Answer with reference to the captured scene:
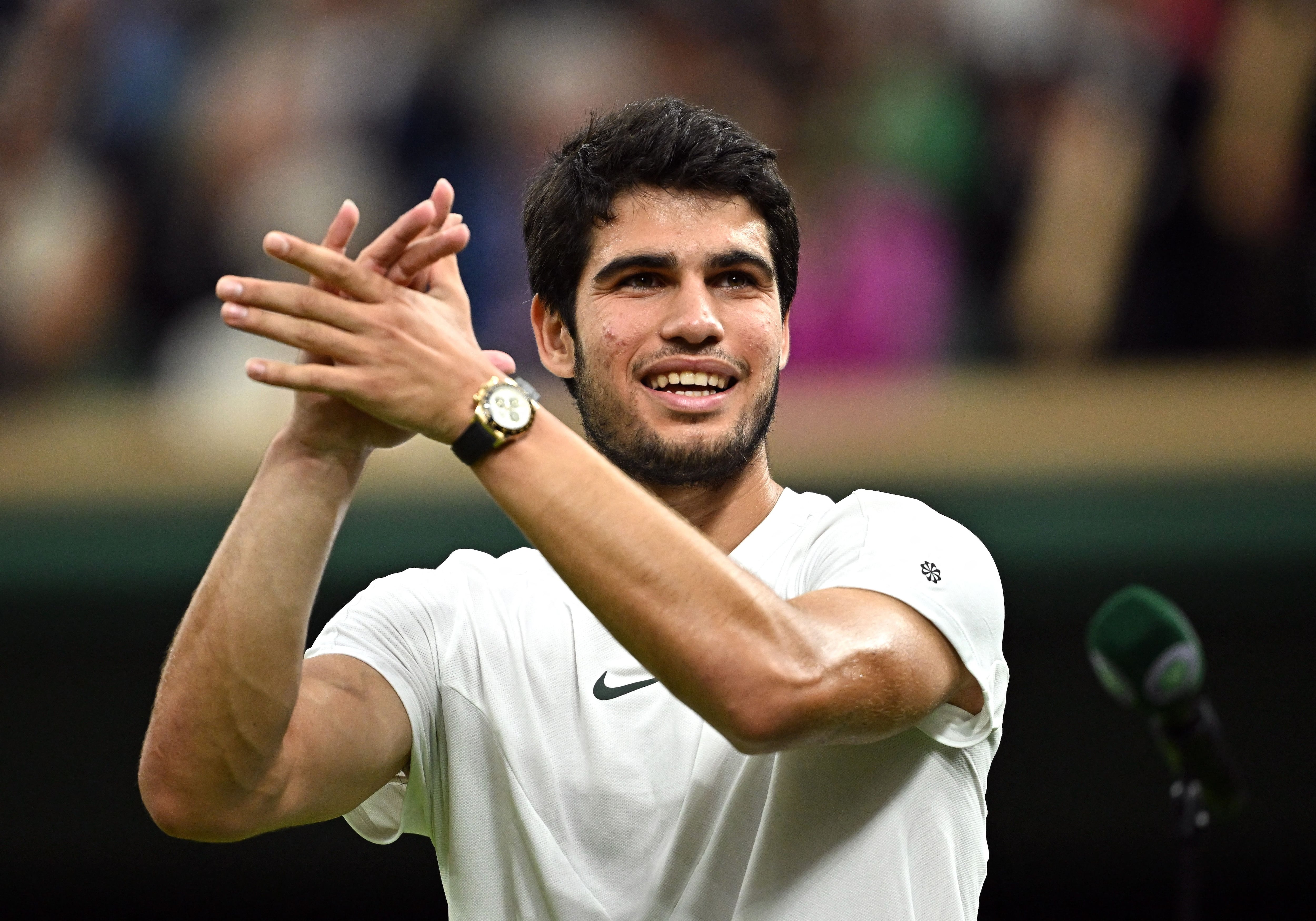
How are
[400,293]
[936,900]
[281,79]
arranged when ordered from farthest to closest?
[281,79]
[936,900]
[400,293]

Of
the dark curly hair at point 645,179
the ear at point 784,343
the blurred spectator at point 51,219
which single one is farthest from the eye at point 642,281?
the blurred spectator at point 51,219

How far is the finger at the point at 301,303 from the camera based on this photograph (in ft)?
7.04

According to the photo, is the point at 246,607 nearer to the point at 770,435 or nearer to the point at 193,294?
the point at 770,435

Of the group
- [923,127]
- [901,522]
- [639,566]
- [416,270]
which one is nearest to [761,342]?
[901,522]

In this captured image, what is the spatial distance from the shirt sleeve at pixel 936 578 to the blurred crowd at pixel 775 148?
3.15 meters

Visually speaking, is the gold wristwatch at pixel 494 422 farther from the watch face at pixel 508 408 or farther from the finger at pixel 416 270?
the finger at pixel 416 270

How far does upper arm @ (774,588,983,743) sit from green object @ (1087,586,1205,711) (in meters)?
0.97

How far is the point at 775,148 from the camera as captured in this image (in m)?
5.84

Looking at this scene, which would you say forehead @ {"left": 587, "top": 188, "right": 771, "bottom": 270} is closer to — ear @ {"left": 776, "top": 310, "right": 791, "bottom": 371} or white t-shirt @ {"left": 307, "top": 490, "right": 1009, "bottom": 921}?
ear @ {"left": 776, "top": 310, "right": 791, "bottom": 371}

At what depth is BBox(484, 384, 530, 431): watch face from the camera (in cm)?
211

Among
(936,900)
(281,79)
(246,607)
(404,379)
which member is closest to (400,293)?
(404,379)

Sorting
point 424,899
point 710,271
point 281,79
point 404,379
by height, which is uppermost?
point 281,79

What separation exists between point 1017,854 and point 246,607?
359 cm

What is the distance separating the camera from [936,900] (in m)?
2.42
